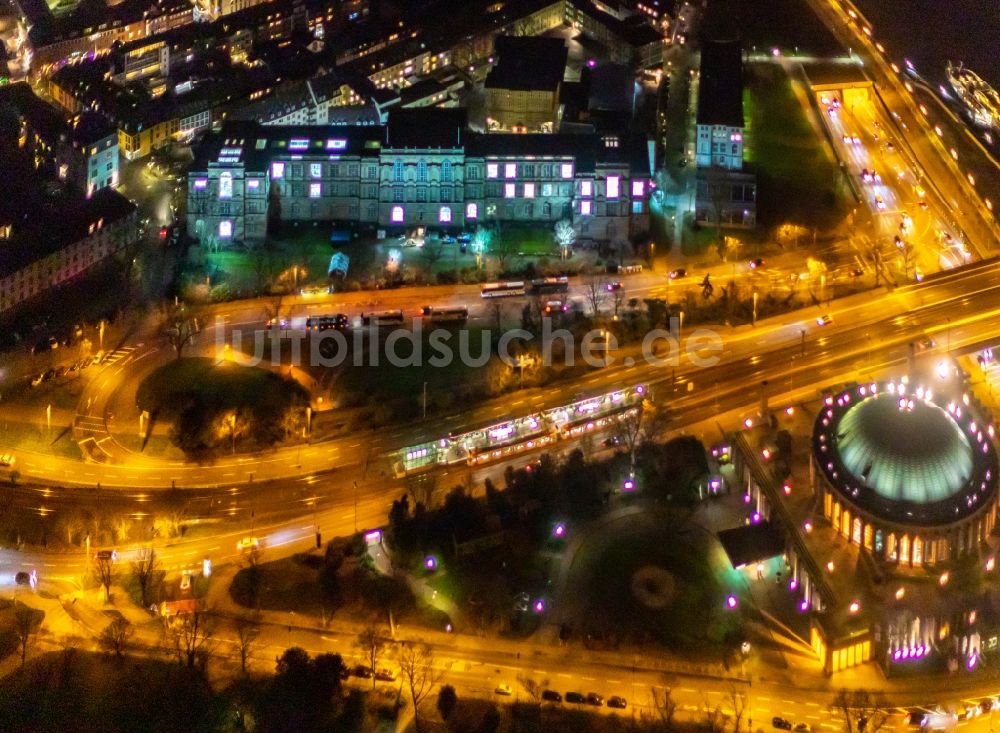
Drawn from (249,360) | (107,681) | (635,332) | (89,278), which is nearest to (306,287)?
(249,360)

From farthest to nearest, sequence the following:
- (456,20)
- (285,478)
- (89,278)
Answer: (456,20), (89,278), (285,478)

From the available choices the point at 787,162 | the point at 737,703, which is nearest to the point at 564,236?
the point at 787,162

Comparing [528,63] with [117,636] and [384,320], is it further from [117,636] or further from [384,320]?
[117,636]

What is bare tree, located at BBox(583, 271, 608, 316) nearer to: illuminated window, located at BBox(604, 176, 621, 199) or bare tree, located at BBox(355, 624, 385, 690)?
illuminated window, located at BBox(604, 176, 621, 199)

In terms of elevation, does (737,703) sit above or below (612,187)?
below

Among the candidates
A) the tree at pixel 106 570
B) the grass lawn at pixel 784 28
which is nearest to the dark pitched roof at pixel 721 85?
the grass lawn at pixel 784 28

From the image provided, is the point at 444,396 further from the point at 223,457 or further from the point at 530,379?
the point at 223,457
